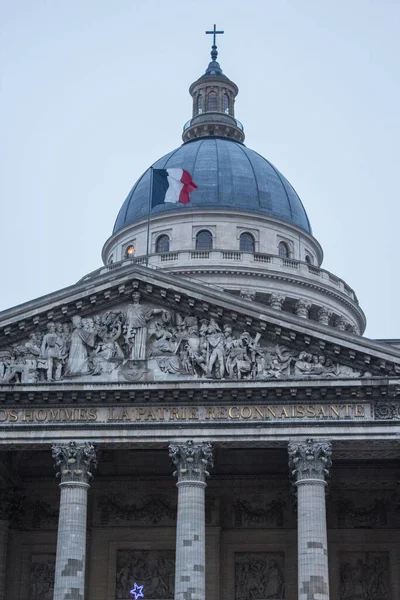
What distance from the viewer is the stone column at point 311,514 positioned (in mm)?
36594

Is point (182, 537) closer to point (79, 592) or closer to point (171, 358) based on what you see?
point (79, 592)

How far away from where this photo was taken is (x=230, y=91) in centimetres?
8325

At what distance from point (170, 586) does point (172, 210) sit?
3086 centimetres

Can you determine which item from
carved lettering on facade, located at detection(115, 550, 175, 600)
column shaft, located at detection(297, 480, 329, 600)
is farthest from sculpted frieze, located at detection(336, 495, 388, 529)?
column shaft, located at detection(297, 480, 329, 600)

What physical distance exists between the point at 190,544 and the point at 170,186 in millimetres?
19903

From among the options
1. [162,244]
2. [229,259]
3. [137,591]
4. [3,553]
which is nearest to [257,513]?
[137,591]

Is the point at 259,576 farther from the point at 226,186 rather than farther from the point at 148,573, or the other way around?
the point at 226,186

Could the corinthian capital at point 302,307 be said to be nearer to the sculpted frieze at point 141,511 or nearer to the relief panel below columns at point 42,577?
the sculpted frieze at point 141,511

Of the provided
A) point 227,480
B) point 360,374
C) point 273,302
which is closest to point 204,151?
point 273,302

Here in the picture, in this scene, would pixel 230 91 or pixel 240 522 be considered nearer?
pixel 240 522

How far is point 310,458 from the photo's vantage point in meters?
38.0

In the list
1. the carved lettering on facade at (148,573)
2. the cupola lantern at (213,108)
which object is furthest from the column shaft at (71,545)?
the cupola lantern at (213,108)

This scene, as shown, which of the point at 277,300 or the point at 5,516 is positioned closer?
the point at 5,516

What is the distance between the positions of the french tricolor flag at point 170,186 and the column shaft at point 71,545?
17.3 meters
